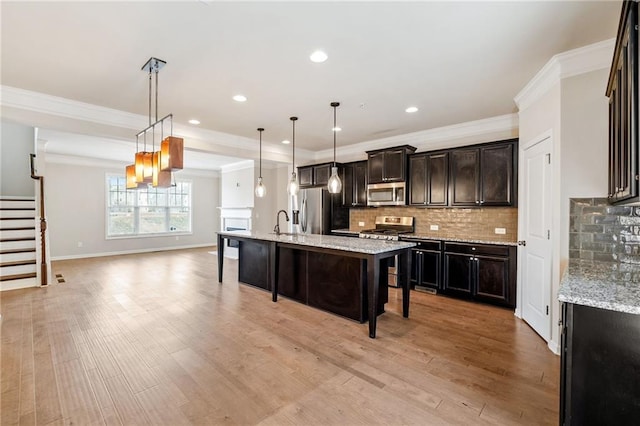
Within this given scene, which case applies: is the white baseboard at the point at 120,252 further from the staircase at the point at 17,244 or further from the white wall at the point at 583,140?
the white wall at the point at 583,140

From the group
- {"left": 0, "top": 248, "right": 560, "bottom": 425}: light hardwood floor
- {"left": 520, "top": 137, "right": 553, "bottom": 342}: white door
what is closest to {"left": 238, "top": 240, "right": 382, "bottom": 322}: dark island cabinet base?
{"left": 0, "top": 248, "right": 560, "bottom": 425}: light hardwood floor

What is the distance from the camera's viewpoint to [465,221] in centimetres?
487

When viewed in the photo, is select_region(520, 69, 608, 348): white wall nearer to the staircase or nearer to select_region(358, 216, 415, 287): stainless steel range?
select_region(358, 216, 415, 287): stainless steel range

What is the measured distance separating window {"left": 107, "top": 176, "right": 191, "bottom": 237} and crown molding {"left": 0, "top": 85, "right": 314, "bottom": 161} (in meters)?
3.74

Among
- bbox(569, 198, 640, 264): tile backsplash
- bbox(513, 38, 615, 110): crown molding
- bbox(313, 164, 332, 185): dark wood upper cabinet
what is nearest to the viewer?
bbox(569, 198, 640, 264): tile backsplash

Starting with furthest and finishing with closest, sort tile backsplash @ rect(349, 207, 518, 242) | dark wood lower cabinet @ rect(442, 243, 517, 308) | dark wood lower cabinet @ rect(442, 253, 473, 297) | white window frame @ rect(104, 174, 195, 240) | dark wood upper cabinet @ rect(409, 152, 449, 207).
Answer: white window frame @ rect(104, 174, 195, 240), dark wood upper cabinet @ rect(409, 152, 449, 207), tile backsplash @ rect(349, 207, 518, 242), dark wood lower cabinet @ rect(442, 253, 473, 297), dark wood lower cabinet @ rect(442, 243, 517, 308)

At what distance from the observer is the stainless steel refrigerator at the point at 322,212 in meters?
6.20

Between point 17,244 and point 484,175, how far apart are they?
7.92 meters

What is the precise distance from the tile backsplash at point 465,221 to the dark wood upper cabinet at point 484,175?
1.05ft

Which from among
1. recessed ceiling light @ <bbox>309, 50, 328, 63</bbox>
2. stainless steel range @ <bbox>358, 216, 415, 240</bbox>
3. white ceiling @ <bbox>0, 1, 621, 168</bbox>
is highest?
white ceiling @ <bbox>0, 1, 621, 168</bbox>

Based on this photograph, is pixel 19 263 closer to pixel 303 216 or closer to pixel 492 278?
pixel 303 216

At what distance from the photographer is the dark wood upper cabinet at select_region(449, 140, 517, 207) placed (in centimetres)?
413

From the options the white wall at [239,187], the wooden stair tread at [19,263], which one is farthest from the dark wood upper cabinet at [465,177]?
the wooden stair tread at [19,263]

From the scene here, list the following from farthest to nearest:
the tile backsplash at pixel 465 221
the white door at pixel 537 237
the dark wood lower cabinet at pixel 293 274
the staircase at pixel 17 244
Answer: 1. the staircase at pixel 17 244
2. the tile backsplash at pixel 465 221
3. the dark wood lower cabinet at pixel 293 274
4. the white door at pixel 537 237
